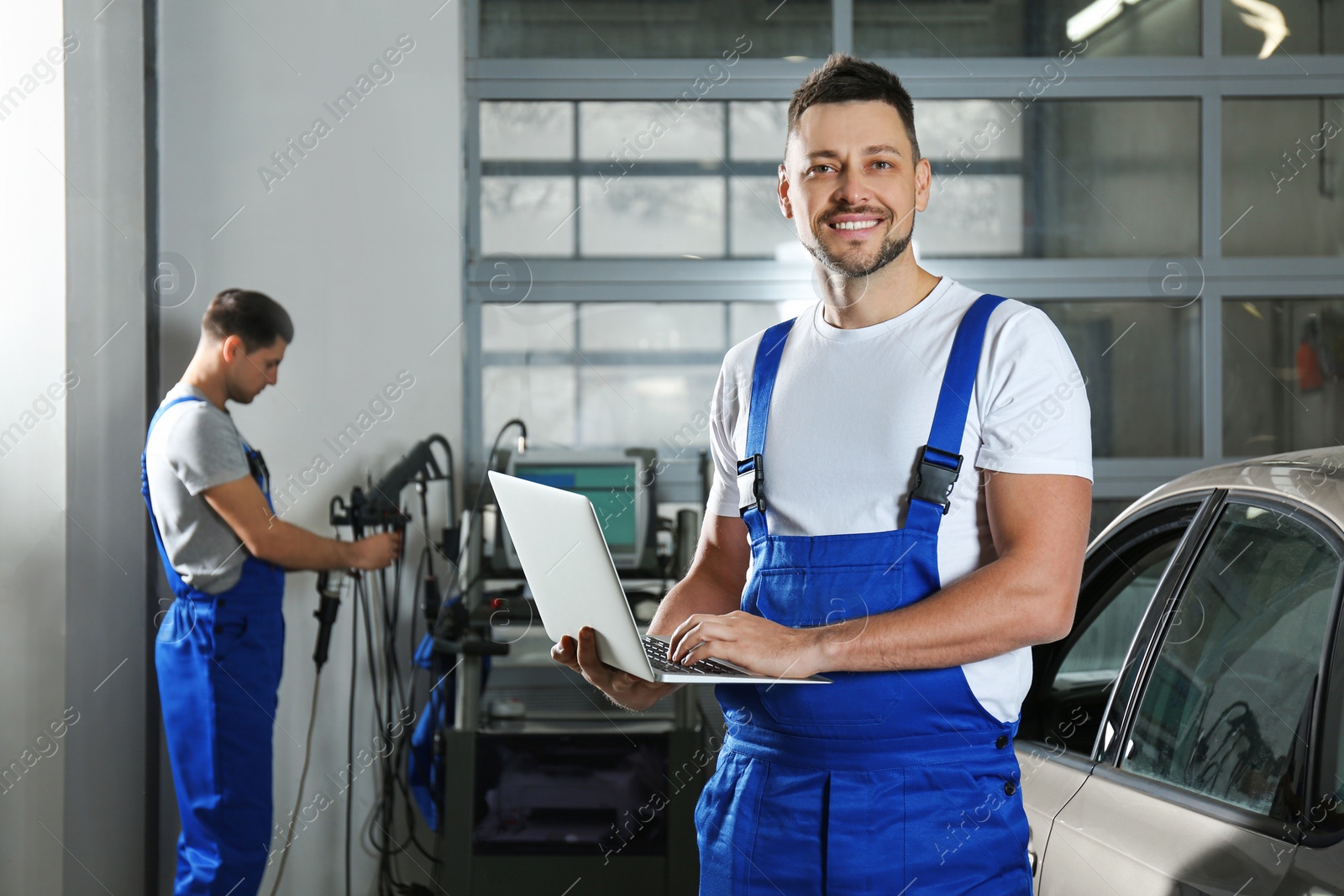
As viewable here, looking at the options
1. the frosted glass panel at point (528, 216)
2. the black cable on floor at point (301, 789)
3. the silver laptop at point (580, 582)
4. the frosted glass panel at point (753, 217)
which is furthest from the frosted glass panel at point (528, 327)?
the silver laptop at point (580, 582)

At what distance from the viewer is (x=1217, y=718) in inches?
49.4

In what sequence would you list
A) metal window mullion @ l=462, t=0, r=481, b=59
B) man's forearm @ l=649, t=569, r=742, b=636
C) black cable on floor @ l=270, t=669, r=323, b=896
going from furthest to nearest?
1. metal window mullion @ l=462, t=0, r=481, b=59
2. black cable on floor @ l=270, t=669, r=323, b=896
3. man's forearm @ l=649, t=569, r=742, b=636

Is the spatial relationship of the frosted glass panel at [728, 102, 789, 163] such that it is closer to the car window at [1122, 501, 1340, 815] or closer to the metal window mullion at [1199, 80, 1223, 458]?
the metal window mullion at [1199, 80, 1223, 458]

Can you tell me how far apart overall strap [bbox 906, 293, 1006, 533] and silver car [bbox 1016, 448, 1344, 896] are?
38 centimetres

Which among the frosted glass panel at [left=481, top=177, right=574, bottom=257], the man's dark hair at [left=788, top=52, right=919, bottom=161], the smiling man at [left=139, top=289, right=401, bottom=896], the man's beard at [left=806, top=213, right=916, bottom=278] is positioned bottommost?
the smiling man at [left=139, top=289, right=401, bottom=896]

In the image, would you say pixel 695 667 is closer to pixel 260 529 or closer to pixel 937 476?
pixel 937 476

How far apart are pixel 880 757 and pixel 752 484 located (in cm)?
35

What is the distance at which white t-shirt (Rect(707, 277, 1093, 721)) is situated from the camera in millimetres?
1146

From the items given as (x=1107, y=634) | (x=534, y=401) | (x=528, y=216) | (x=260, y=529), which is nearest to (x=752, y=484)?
(x=1107, y=634)

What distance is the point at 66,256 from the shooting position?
2.74 m

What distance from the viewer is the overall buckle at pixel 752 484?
1302 millimetres

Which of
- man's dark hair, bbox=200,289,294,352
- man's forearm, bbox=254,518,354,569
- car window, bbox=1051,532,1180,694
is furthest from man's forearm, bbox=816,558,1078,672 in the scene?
man's dark hair, bbox=200,289,294,352

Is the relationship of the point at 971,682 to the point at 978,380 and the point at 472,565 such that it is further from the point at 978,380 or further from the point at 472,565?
the point at 472,565

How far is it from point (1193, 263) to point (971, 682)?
2849mm
